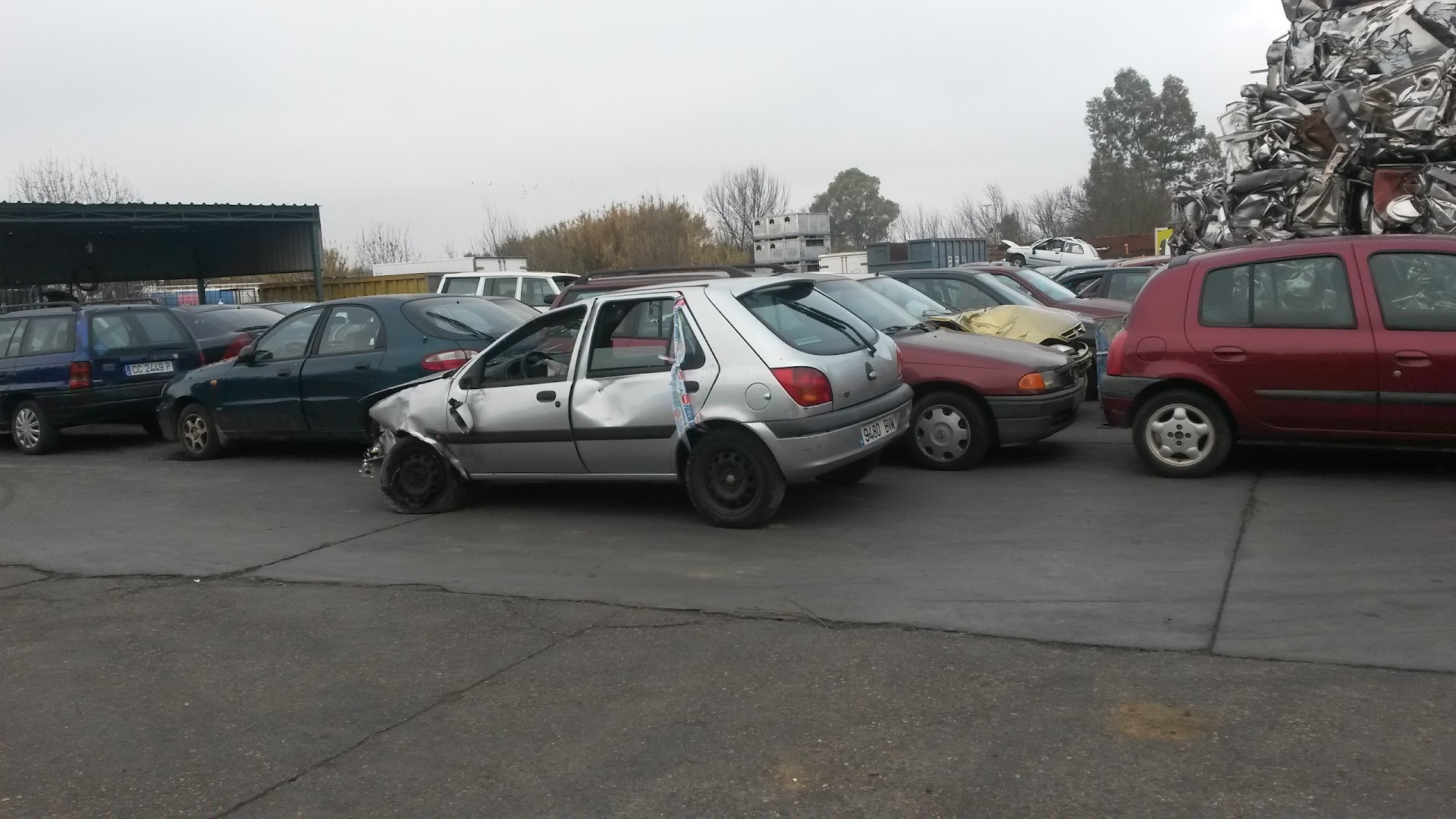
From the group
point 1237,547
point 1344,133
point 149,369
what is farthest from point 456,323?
point 1344,133

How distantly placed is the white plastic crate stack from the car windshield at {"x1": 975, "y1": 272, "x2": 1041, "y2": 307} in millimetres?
28901

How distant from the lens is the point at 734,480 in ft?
24.9

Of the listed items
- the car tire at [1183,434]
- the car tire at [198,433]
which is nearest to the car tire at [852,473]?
the car tire at [1183,434]

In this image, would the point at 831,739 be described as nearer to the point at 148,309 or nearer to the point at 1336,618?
the point at 1336,618

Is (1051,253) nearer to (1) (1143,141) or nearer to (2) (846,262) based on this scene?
(2) (846,262)

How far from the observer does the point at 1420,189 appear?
10641mm

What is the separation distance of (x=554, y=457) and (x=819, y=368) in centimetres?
196

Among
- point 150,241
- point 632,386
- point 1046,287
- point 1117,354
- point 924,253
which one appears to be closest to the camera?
point 632,386

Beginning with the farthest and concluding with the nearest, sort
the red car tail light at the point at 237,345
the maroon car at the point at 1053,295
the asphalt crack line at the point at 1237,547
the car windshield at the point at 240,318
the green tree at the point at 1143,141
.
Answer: the green tree at the point at 1143,141 < the car windshield at the point at 240,318 < the red car tail light at the point at 237,345 < the maroon car at the point at 1053,295 < the asphalt crack line at the point at 1237,547

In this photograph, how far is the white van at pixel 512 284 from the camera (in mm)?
22469

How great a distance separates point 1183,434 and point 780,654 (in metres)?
4.35

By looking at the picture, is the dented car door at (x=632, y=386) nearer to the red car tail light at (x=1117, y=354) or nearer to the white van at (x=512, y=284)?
the red car tail light at (x=1117, y=354)

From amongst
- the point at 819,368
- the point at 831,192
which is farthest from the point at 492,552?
the point at 831,192

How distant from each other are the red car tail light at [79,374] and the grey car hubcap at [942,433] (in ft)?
30.0
